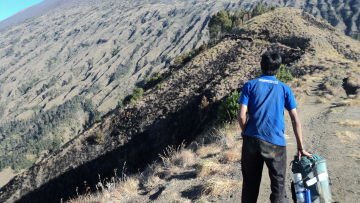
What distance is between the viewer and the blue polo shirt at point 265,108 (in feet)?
20.6

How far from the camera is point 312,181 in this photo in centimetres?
614

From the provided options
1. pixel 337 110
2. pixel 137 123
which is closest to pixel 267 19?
pixel 137 123

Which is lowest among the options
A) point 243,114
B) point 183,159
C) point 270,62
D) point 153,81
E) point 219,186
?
point 153,81

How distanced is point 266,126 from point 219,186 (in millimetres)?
3659

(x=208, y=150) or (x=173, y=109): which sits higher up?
(x=208, y=150)

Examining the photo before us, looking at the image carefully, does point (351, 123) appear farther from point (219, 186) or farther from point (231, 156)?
point (219, 186)

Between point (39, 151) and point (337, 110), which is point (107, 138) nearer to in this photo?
point (337, 110)

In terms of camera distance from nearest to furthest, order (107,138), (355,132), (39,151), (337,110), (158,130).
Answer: (355,132) → (337,110) → (158,130) → (107,138) → (39,151)

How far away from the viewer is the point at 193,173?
11.2 meters

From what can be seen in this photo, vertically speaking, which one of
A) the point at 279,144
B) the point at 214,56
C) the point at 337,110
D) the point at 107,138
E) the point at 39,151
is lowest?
the point at 39,151

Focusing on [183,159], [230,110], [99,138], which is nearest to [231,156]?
[183,159]

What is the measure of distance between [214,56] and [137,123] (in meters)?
13.2

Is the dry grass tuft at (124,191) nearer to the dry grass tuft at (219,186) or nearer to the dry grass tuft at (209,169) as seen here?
the dry grass tuft at (209,169)

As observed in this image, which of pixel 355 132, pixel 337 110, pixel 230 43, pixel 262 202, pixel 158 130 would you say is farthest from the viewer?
pixel 230 43
